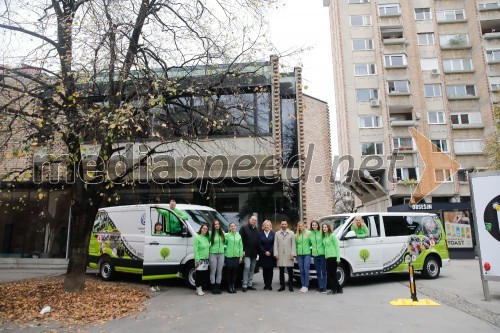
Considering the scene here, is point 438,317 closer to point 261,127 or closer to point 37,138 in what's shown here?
point 37,138

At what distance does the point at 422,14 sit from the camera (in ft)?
121

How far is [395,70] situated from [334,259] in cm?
3076

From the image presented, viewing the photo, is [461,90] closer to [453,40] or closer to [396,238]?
[453,40]

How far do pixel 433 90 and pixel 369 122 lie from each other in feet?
23.1

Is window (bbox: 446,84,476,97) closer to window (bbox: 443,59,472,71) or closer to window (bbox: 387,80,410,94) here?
window (bbox: 443,59,472,71)

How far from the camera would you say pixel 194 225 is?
10.1 metres

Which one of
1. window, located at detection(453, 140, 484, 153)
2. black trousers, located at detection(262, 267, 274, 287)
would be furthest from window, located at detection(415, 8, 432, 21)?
black trousers, located at detection(262, 267, 274, 287)

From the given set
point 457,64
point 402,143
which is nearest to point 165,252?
point 402,143

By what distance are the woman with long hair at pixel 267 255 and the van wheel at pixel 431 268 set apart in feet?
16.4

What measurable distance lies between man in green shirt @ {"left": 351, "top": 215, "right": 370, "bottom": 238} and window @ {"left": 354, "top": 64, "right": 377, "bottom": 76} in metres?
28.3

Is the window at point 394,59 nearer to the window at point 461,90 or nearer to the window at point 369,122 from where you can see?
the window at point 461,90

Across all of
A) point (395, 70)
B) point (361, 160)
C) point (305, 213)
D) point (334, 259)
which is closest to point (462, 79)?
point (395, 70)

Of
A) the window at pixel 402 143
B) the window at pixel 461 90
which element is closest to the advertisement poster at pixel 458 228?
the window at pixel 402 143

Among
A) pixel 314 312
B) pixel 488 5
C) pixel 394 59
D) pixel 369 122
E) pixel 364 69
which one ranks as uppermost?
pixel 488 5
